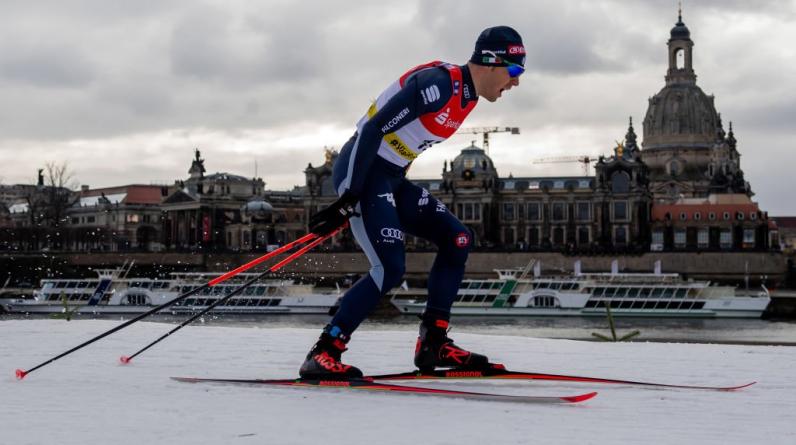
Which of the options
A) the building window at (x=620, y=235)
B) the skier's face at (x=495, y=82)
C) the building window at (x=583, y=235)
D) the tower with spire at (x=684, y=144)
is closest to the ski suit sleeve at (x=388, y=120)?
the skier's face at (x=495, y=82)

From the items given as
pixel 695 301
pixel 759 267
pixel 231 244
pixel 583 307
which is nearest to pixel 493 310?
pixel 583 307

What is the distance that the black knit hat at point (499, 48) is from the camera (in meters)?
5.80

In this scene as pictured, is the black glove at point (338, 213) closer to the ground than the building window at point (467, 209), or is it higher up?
closer to the ground

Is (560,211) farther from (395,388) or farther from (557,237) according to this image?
(395,388)

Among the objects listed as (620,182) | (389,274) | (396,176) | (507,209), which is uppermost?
(620,182)

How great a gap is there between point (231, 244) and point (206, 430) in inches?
4118

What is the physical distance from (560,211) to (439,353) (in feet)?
304

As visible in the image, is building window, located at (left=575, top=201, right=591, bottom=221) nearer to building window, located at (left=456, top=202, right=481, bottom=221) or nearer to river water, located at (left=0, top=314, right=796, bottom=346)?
building window, located at (left=456, top=202, right=481, bottom=221)

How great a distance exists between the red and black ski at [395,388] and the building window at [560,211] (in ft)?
304

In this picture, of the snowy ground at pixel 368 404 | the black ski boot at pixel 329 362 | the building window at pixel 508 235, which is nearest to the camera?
the snowy ground at pixel 368 404

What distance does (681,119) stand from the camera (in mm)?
127875

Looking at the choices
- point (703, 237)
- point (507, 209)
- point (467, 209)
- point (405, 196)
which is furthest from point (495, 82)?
point (507, 209)

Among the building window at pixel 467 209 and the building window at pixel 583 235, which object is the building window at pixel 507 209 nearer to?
the building window at pixel 467 209

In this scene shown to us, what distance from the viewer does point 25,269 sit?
3349 inches
